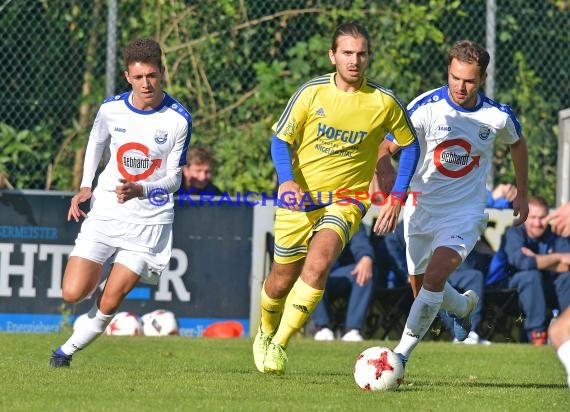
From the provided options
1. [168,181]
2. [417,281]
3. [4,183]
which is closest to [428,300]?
[417,281]

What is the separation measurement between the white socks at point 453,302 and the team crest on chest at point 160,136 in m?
2.14

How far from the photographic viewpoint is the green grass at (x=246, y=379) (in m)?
6.79

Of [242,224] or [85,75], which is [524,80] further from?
[85,75]

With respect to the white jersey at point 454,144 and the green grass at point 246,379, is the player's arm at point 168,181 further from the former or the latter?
the white jersey at point 454,144

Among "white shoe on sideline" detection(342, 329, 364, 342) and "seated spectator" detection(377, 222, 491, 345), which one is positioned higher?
"seated spectator" detection(377, 222, 491, 345)

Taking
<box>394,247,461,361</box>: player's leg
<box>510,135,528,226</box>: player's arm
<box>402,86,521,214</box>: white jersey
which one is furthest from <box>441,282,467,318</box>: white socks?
<box>510,135,528,226</box>: player's arm

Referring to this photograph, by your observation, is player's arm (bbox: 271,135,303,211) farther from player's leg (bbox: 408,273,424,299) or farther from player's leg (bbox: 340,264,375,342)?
player's leg (bbox: 340,264,375,342)

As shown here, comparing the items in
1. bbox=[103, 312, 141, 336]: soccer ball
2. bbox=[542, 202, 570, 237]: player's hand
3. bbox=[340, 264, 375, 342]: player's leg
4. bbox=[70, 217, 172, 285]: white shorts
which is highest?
bbox=[542, 202, 570, 237]: player's hand

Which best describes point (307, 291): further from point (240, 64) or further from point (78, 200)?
point (240, 64)

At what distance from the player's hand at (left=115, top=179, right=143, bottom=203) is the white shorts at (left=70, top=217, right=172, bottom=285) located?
1.40 feet

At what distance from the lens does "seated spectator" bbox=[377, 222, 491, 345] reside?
40.3 feet

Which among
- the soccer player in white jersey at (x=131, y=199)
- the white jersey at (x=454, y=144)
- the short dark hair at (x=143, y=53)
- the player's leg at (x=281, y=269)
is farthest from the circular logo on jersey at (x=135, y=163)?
the white jersey at (x=454, y=144)

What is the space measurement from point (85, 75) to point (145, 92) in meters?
5.01

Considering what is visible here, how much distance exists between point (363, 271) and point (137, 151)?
4.13 metres
